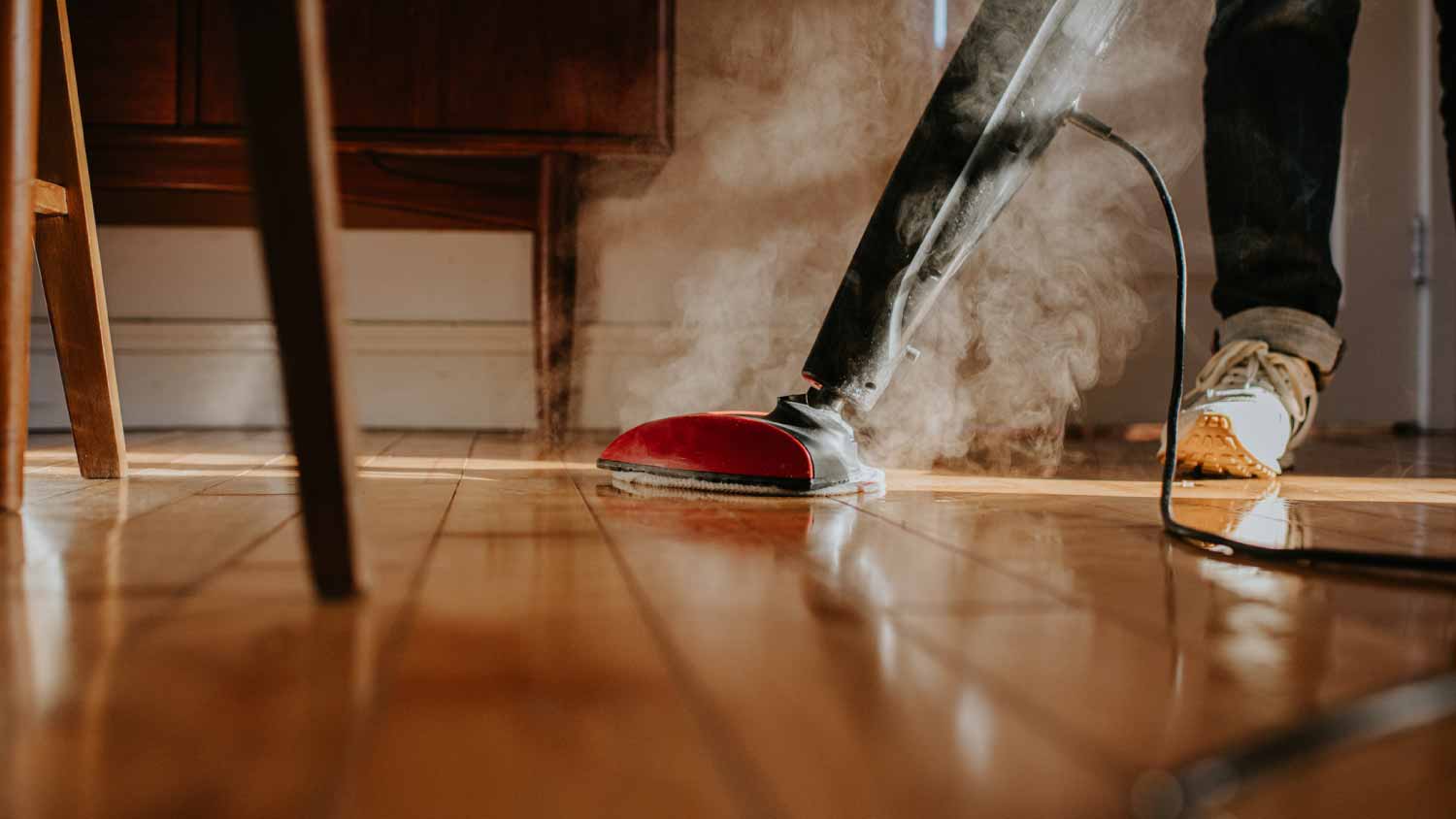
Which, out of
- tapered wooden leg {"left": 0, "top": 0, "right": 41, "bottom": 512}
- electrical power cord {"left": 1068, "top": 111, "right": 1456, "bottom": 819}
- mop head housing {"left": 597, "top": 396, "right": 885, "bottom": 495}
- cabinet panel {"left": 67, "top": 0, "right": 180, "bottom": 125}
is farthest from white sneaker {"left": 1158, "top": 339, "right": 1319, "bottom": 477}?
cabinet panel {"left": 67, "top": 0, "right": 180, "bottom": 125}

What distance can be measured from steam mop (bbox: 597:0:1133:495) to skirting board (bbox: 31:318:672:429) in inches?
38.5

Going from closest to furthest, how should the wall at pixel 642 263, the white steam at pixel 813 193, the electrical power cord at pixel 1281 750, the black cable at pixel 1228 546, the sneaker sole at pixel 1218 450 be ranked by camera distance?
1. the electrical power cord at pixel 1281 750
2. the black cable at pixel 1228 546
3. the sneaker sole at pixel 1218 450
4. the white steam at pixel 813 193
5. the wall at pixel 642 263

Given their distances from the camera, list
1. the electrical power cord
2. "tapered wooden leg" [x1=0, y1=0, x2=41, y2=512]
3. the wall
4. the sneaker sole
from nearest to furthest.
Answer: the electrical power cord, "tapered wooden leg" [x1=0, y1=0, x2=41, y2=512], the sneaker sole, the wall

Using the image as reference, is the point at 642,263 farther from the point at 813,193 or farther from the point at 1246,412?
the point at 1246,412

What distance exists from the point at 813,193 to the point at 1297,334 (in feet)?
2.96

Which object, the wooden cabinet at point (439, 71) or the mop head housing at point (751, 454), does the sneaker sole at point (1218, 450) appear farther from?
the wooden cabinet at point (439, 71)

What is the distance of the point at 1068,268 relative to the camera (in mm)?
1593

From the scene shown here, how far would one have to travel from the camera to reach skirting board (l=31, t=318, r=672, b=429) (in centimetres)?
181

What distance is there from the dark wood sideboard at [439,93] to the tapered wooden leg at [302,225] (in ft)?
3.69

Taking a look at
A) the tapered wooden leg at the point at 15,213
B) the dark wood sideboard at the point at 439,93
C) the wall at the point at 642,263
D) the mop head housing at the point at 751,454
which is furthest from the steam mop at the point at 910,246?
the wall at the point at 642,263

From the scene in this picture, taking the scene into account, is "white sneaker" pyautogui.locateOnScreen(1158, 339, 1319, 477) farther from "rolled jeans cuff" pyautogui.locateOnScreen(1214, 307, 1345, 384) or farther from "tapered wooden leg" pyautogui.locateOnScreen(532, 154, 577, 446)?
"tapered wooden leg" pyautogui.locateOnScreen(532, 154, 577, 446)

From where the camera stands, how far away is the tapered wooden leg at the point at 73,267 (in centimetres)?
87

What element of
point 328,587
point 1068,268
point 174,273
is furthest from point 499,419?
point 328,587

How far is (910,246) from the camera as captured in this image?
80cm
